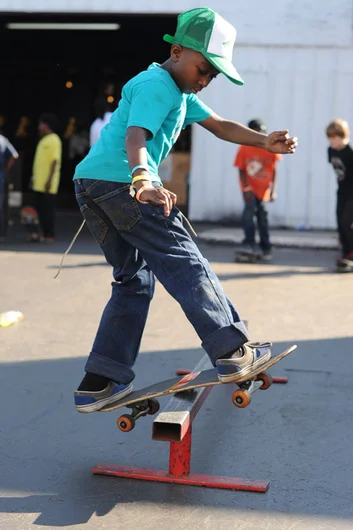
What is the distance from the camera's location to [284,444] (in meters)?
4.48

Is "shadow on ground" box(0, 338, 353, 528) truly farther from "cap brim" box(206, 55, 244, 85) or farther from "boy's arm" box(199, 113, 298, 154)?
"cap brim" box(206, 55, 244, 85)

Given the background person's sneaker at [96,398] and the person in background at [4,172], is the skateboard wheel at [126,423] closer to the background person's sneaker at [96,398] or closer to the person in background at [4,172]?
the background person's sneaker at [96,398]

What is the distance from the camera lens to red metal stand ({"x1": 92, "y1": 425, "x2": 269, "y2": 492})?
12.7 feet

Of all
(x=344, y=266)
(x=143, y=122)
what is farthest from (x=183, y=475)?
(x=344, y=266)

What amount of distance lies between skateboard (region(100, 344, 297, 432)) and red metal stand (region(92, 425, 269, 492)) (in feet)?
0.65

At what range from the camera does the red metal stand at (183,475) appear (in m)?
3.88

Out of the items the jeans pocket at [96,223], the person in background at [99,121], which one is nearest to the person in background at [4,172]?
the person in background at [99,121]

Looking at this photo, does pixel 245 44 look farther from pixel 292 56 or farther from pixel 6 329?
pixel 6 329

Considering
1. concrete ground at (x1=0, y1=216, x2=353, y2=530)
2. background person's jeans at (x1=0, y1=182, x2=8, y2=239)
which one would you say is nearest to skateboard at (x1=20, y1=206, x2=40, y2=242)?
background person's jeans at (x1=0, y1=182, x2=8, y2=239)

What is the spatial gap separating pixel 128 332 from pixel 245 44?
39.4 ft

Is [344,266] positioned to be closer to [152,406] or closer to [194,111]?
[194,111]

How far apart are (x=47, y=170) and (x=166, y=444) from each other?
9.65 meters

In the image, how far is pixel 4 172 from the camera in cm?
1353

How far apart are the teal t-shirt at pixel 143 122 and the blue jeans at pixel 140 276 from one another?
2.8 inches
